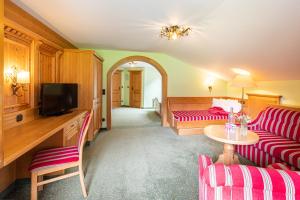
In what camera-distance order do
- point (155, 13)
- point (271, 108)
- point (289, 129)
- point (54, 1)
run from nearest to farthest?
1. point (54, 1)
2. point (155, 13)
3. point (289, 129)
4. point (271, 108)

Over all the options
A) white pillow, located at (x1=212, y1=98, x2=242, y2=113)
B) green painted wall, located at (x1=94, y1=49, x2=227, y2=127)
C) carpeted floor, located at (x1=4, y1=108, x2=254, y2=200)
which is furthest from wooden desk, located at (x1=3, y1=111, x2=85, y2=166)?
white pillow, located at (x1=212, y1=98, x2=242, y2=113)

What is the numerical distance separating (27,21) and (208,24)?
8.69ft

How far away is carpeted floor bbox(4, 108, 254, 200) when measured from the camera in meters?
1.90

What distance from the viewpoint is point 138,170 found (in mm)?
2436

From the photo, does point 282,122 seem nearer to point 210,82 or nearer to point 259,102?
point 259,102

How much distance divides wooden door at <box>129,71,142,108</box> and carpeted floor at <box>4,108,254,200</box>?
5.18 meters

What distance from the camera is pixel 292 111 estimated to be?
9.14ft

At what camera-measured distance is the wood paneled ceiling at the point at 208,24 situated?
79.8 inches

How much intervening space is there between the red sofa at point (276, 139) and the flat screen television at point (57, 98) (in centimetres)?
320

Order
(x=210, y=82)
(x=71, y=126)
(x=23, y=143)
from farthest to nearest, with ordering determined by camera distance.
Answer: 1. (x=210, y=82)
2. (x=71, y=126)
3. (x=23, y=143)

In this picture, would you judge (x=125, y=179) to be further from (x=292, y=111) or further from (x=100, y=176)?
(x=292, y=111)

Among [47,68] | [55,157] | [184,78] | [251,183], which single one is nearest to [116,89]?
[184,78]

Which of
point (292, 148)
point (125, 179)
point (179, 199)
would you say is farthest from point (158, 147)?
point (292, 148)

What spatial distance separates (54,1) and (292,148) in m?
3.60
